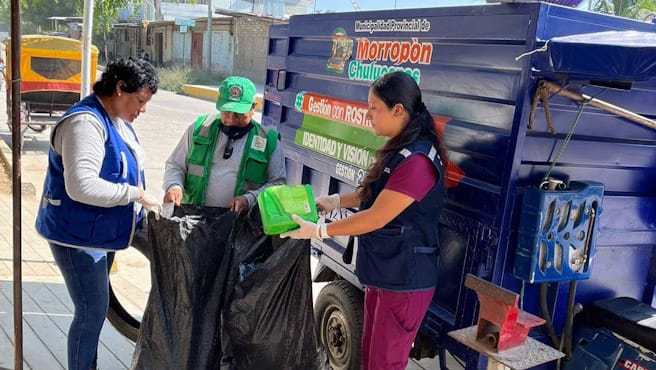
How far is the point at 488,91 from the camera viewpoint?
2.42m

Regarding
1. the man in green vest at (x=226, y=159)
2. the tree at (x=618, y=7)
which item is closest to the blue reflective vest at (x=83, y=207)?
the man in green vest at (x=226, y=159)

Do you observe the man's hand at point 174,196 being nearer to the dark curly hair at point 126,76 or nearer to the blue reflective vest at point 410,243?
the dark curly hair at point 126,76

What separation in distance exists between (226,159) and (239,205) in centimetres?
29

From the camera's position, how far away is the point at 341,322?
134 inches

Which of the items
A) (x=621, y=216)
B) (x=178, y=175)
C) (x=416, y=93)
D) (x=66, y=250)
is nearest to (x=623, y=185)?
(x=621, y=216)

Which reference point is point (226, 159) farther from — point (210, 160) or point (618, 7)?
point (618, 7)

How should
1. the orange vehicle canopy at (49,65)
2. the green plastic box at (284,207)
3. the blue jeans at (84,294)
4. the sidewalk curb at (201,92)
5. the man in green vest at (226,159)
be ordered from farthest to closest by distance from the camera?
the sidewalk curb at (201,92) → the orange vehicle canopy at (49,65) → the man in green vest at (226,159) → the blue jeans at (84,294) → the green plastic box at (284,207)

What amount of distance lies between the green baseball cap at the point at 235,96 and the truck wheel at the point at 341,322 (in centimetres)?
121

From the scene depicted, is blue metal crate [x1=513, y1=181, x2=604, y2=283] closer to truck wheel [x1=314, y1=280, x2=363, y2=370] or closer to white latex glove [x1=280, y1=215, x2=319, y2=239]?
white latex glove [x1=280, y1=215, x2=319, y2=239]

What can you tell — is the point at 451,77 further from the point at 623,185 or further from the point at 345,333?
the point at 345,333

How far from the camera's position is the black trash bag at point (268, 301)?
2645mm

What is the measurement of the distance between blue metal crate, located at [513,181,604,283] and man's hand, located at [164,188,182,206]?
1.55 meters

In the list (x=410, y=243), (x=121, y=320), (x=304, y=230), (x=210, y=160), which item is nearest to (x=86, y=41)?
(x=121, y=320)

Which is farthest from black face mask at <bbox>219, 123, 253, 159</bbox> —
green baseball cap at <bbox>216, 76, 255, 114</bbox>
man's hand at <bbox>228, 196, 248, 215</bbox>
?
man's hand at <bbox>228, 196, 248, 215</bbox>
